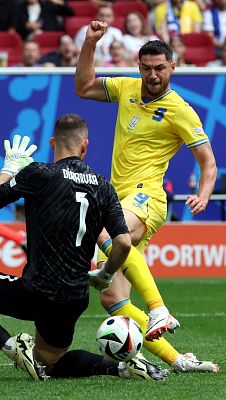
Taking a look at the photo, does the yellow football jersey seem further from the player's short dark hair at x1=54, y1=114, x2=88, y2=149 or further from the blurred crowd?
the blurred crowd

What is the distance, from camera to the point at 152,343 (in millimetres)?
7367

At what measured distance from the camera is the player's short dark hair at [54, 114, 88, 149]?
270 inches

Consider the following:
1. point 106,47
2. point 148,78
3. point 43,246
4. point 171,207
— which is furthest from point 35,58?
point 43,246

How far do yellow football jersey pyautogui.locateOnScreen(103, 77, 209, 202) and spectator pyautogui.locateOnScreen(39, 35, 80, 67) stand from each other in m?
9.10

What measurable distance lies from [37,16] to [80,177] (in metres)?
12.5

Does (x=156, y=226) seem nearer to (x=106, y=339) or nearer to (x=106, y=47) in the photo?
(x=106, y=339)

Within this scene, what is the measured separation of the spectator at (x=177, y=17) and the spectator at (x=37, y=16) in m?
1.68

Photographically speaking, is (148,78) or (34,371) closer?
(34,371)

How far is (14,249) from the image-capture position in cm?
1435

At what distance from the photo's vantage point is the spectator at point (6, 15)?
61.6 feet

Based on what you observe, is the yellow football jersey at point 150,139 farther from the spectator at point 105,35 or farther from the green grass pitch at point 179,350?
the spectator at point 105,35

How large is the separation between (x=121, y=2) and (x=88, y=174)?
13.4 meters

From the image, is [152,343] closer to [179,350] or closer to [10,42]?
[179,350]

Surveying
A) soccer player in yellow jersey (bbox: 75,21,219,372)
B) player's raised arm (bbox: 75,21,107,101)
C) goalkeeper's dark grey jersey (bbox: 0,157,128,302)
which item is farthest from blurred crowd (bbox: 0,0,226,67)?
goalkeeper's dark grey jersey (bbox: 0,157,128,302)
